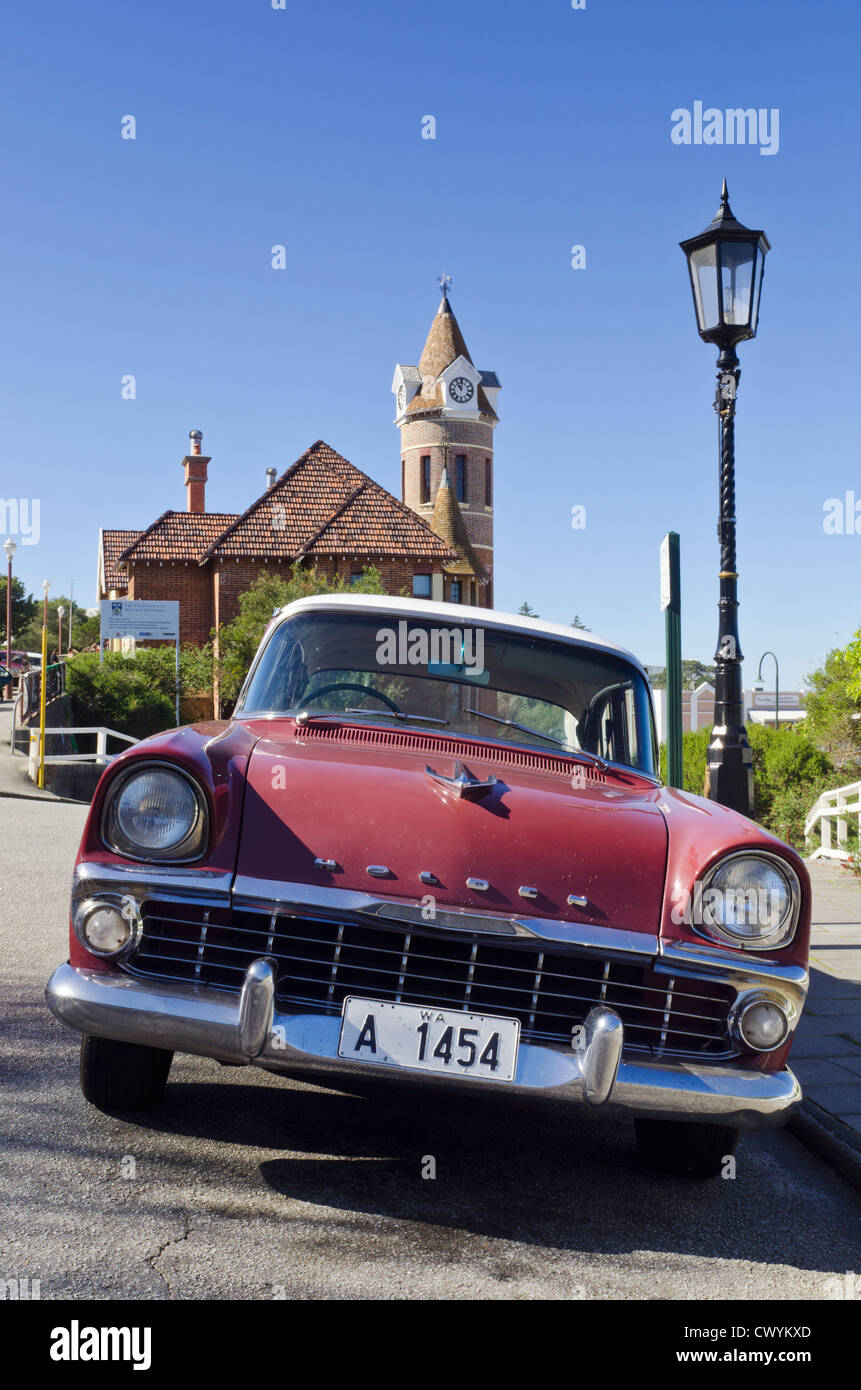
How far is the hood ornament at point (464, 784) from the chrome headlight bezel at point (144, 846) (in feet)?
2.10

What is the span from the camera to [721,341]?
24.0 feet

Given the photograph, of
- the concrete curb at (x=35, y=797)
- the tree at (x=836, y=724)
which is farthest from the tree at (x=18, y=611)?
the concrete curb at (x=35, y=797)

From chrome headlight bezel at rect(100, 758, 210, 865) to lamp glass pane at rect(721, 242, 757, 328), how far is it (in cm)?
532

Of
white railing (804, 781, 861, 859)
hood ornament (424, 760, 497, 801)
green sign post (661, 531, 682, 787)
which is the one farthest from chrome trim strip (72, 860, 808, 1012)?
white railing (804, 781, 861, 859)

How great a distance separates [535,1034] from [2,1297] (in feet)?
4.40

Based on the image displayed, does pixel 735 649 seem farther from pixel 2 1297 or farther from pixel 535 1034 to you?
pixel 2 1297

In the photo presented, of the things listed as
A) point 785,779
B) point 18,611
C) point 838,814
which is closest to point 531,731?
point 838,814

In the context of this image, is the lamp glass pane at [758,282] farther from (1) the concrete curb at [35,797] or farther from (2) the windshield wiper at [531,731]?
(1) the concrete curb at [35,797]

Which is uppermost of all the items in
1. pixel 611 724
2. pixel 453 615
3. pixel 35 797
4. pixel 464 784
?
pixel 453 615

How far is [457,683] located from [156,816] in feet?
4.81

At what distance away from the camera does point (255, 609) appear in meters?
37.7

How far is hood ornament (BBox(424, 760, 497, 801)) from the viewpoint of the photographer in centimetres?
320

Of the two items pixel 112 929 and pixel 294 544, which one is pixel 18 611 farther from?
pixel 112 929
